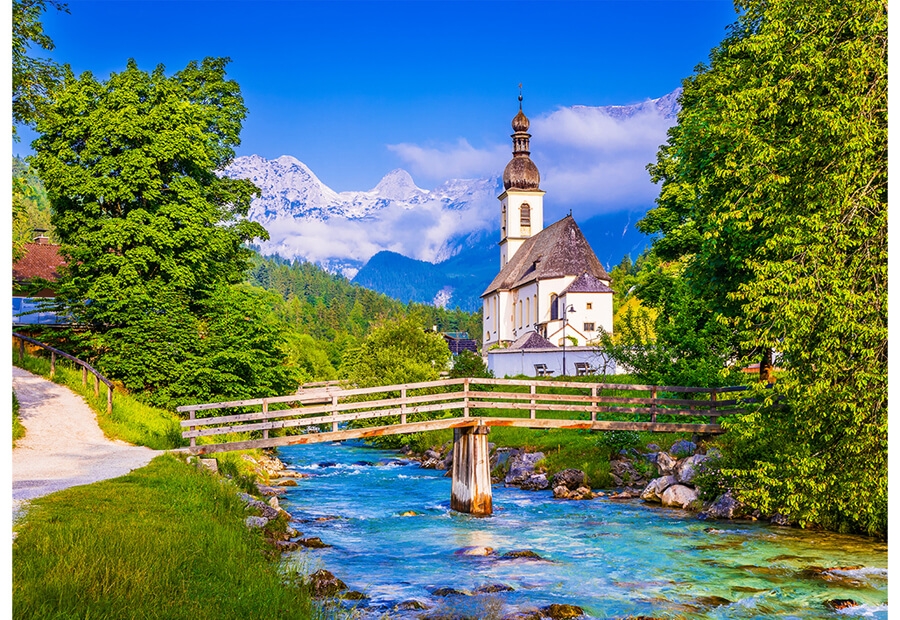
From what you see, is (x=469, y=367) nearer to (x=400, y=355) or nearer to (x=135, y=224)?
(x=400, y=355)

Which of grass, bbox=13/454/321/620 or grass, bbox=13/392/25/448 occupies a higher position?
grass, bbox=13/392/25/448

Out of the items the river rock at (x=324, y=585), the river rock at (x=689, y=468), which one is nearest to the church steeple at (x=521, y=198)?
the river rock at (x=689, y=468)

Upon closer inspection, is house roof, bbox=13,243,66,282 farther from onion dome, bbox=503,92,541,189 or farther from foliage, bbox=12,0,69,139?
onion dome, bbox=503,92,541,189

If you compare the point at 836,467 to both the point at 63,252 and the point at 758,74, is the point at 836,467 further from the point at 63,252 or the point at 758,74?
the point at 63,252

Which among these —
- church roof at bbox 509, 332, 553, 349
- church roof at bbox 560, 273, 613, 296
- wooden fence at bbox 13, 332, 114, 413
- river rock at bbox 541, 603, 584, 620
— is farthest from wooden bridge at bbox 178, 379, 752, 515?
church roof at bbox 560, 273, 613, 296

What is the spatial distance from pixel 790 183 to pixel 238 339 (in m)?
19.8

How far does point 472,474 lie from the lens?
72.8 ft

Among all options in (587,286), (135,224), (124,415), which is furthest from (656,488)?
(587,286)

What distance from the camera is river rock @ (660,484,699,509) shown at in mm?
21641

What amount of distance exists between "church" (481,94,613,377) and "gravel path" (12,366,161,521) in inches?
1205

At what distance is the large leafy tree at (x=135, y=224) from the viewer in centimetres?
2811

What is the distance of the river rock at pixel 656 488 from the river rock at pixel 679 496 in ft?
0.93
